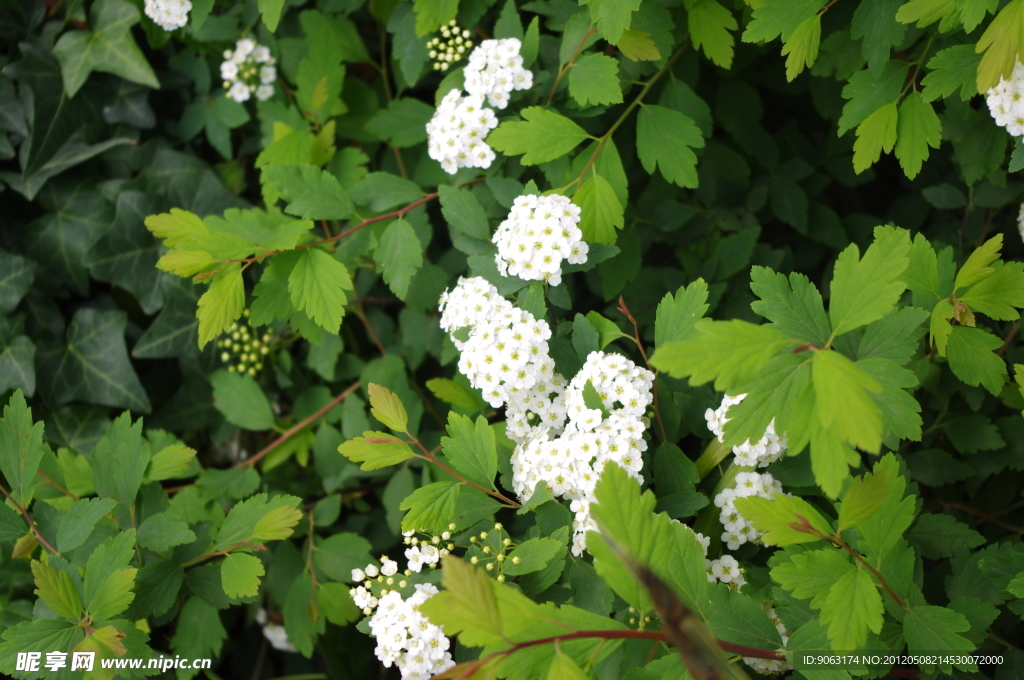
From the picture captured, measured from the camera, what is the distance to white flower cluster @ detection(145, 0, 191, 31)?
1912mm

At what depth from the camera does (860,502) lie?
1201mm

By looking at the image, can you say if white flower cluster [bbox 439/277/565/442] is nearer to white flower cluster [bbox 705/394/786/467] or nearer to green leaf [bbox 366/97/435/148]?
white flower cluster [bbox 705/394/786/467]

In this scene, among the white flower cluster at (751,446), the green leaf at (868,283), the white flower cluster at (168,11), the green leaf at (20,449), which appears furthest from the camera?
the white flower cluster at (168,11)

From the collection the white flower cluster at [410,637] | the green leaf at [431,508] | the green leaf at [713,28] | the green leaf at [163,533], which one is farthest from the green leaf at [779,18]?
the green leaf at [163,533]

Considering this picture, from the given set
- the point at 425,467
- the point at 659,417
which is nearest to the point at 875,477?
the point at 659,417

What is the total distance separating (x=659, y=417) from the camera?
1505 mm

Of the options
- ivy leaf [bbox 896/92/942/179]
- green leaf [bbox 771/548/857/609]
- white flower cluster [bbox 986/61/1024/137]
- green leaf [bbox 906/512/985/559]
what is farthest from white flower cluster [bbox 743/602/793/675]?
white flower cluster [bbox 986/61/1024/137]

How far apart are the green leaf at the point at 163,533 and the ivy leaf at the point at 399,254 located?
2.41 ft

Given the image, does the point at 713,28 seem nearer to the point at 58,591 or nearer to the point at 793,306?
the point at 793,306

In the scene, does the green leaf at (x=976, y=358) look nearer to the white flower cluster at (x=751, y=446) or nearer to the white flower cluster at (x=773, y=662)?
the white flower cluster at (x=751, y=446)

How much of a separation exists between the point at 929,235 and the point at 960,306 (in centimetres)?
92

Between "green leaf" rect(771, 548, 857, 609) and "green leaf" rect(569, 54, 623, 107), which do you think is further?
"green leaf" rect(569, 54, 623, 107)

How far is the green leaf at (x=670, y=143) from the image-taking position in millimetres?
1745

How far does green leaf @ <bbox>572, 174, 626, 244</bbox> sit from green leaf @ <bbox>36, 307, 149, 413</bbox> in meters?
1.51
